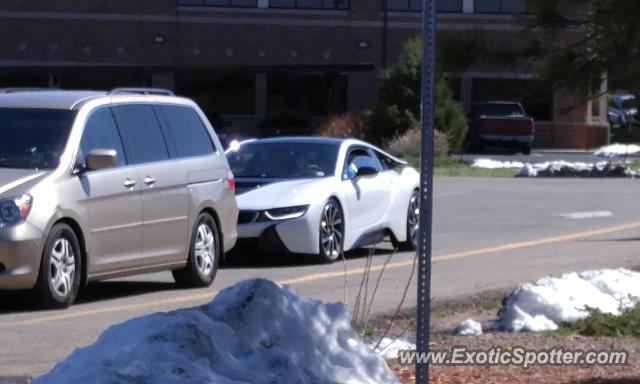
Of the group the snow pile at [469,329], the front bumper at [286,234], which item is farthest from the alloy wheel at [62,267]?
the front bumper at [286,234]

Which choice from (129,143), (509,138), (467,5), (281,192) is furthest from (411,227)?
(467,5)

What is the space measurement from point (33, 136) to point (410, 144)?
88.2ft

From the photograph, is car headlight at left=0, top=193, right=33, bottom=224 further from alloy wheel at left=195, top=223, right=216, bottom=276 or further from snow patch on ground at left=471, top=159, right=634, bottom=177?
snow patch on ground at left=471, top=159, right=634, bottom=177

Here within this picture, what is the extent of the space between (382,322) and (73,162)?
296 cm

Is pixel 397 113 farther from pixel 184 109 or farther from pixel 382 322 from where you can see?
pixel 382 322

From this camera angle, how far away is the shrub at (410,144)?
3697cm

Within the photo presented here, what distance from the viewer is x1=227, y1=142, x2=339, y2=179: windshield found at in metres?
15.1

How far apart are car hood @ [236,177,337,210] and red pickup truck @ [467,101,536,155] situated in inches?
1299

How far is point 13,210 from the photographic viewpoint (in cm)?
995

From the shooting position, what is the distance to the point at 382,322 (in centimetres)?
984

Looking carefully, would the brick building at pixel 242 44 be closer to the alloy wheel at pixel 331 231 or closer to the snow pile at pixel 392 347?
the alloy wheel at pixel 331 231

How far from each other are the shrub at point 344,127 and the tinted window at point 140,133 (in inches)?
1164

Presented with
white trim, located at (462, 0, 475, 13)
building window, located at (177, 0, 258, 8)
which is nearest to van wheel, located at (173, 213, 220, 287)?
white trim, located at (462, 0, 475, 13)

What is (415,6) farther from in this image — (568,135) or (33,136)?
(33,136)
